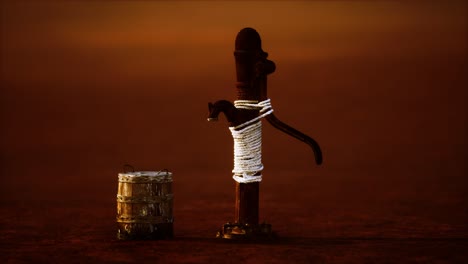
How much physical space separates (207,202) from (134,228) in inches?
135

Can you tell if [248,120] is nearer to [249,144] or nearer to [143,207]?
[249,144]

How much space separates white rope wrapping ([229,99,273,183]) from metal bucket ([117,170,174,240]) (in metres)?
0.80

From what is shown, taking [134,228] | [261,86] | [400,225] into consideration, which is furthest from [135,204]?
[400,225]

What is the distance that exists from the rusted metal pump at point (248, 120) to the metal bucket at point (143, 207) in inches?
25.4

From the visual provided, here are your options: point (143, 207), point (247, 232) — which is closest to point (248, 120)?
point (247, 232)

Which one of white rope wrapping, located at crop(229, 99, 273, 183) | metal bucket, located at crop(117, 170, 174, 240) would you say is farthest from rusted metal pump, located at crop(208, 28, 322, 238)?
metal bucket, located at crop(117, 170, 174, 240)

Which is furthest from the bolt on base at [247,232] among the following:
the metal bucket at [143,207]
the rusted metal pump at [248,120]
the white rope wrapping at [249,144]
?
the metal bucket at [143,207]

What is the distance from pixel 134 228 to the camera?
936 centimetres

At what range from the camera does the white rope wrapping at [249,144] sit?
9336 millimetres

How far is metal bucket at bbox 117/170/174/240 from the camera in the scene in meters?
9.34

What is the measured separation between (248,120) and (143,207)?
1435 millimetres

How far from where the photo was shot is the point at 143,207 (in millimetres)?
9359

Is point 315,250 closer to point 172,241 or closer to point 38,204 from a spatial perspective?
point 172,241

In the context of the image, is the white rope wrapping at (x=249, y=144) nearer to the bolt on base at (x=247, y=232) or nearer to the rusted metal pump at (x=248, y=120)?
the rusted metal pump at (x=248, y=120)
